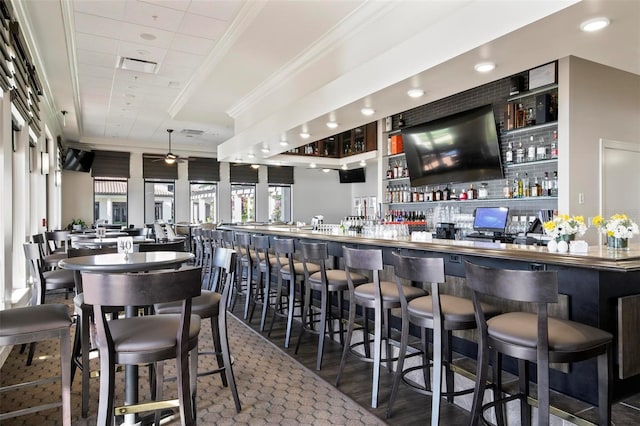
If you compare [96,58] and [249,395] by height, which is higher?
[96,58]

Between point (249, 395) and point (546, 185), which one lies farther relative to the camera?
point (546, 185)

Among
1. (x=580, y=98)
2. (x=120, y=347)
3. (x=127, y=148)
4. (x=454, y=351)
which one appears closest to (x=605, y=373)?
(x=454, y=351)

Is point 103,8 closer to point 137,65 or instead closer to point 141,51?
point 141,51

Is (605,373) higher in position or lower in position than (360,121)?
lower

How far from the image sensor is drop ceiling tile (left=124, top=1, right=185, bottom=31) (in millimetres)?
4461

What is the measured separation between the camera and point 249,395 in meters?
2.94

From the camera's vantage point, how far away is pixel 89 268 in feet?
7.86

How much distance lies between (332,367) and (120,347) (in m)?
1.98

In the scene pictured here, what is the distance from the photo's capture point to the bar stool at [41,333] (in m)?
2.22

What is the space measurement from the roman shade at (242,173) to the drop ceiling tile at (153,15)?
8603 millimetres

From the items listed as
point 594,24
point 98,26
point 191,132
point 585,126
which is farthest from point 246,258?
point 191,132

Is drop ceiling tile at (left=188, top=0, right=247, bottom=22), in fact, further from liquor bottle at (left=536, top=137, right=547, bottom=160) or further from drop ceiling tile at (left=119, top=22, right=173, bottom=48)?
liquor bottle at (left=536, top=137, right=547, bottom=160)

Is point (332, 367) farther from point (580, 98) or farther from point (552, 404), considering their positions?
point (580, 98)

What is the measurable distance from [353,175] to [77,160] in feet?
27.0
